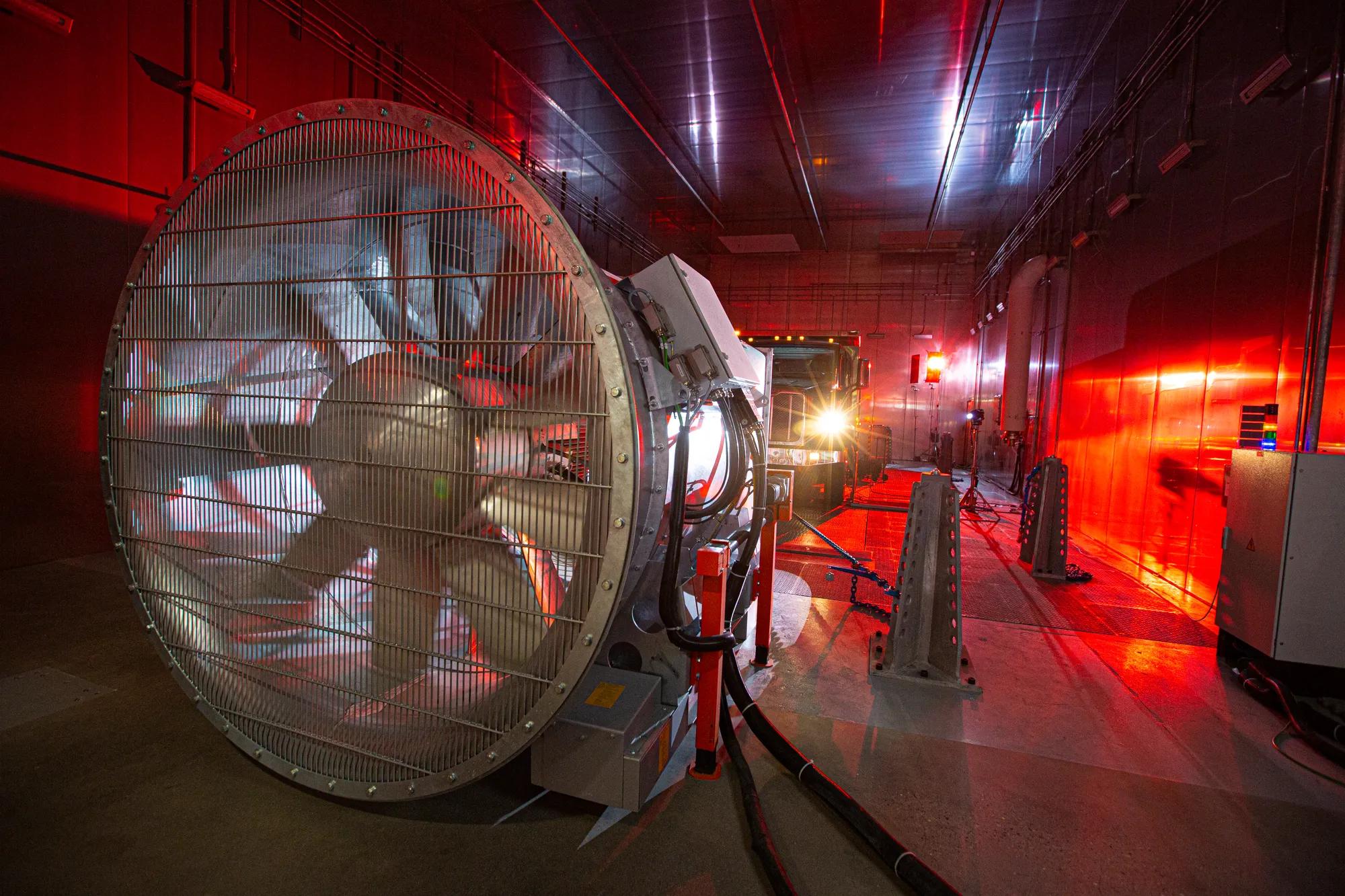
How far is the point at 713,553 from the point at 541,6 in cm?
577

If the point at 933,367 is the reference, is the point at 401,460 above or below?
below

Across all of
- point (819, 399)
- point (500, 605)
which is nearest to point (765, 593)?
point (500, 605)

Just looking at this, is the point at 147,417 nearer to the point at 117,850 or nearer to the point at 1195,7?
the point at 117,850

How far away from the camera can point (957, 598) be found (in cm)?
320

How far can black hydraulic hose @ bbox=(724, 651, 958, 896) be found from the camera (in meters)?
1.67

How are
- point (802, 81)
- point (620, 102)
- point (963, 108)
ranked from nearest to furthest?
point (802, 81)
point (963, 108)
point (620, 102)

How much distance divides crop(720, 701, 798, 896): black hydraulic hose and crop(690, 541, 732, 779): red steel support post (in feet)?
0.27

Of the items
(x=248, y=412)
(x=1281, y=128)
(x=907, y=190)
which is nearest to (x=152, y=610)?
(x=248, y=412)

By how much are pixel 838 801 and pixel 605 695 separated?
0.86 m

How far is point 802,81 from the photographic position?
6.95 m

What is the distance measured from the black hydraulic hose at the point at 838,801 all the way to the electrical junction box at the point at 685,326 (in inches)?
44.3

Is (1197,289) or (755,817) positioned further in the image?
(1197,289)

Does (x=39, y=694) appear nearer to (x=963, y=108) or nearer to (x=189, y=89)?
(x=189, y=89)

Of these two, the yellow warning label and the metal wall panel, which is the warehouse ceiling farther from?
the yellow warning label
